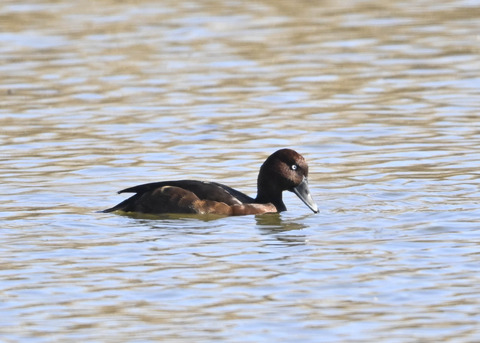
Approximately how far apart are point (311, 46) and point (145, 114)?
5.54 m

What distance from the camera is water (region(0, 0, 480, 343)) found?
8.82 m

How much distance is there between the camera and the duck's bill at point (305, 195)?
479 inches

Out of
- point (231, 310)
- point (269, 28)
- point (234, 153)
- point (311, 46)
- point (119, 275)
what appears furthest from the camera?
point (269, 28)

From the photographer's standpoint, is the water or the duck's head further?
the duck's head

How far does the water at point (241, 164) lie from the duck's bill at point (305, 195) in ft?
0.41

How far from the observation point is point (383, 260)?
10.1 meters

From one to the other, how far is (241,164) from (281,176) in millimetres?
2254

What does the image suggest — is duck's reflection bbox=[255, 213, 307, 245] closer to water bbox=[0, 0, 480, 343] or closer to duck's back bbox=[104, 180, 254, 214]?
water bbox=[0, 0, 480, 343]

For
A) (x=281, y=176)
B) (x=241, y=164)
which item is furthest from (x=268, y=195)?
(x=241, y=164)

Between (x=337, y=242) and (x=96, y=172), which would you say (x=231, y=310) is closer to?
(x=337, y=242)

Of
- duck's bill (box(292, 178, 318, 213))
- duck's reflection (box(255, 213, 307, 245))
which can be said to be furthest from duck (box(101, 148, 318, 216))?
duck's reflection (box(255, 213, 307, 245))

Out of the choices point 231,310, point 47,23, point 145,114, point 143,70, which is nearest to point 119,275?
point 231,310

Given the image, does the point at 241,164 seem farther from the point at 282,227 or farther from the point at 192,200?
the point at 282,227

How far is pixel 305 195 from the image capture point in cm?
1237
